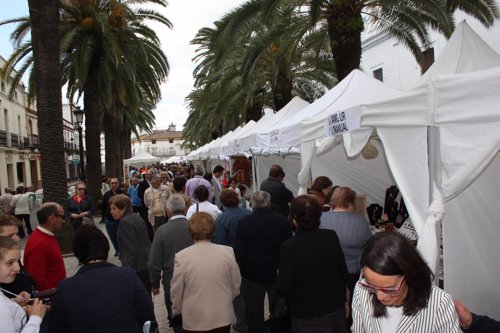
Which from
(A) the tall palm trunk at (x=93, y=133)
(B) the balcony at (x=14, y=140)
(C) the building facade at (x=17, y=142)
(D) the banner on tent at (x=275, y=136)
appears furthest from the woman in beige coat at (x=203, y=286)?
(B) the balcony at (x=14, y=140)

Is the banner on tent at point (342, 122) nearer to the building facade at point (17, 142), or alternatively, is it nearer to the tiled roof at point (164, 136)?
the building facade at point (17, 142)

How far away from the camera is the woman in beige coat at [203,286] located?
3.74 metres

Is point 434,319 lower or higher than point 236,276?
higher

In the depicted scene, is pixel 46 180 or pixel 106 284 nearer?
pixel 106 284

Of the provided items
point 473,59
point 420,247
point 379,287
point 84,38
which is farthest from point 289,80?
point 379,287

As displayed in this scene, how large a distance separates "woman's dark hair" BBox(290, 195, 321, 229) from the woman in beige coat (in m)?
0.68

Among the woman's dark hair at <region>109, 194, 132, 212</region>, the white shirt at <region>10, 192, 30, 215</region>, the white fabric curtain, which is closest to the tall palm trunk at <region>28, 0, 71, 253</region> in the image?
the white shirt at <region>10, 192, 30, 215</region>

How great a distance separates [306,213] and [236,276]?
0.83 m

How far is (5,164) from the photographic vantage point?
113 feet

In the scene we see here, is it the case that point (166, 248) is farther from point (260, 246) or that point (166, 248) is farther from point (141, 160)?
point (141, 160)

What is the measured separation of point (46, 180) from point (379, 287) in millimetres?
9929

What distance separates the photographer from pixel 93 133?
1688cm

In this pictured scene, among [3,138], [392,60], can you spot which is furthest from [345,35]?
[3,138]

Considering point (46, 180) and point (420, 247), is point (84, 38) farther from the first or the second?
point (420, 247)
